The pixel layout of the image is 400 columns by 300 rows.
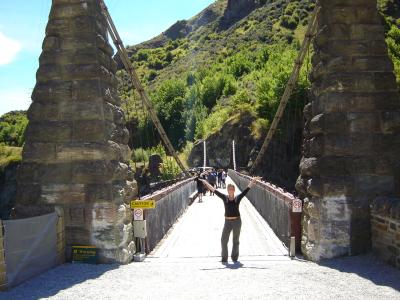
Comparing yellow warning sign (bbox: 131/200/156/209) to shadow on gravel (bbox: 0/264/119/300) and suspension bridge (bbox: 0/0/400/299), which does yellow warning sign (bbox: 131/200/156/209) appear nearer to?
suspension bridge (bbox: 0/0/400/299)

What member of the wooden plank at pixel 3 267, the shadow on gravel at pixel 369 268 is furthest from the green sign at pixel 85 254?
the shadow on gravel at pixel 369 268

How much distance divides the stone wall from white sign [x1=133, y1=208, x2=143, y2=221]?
13.0ft

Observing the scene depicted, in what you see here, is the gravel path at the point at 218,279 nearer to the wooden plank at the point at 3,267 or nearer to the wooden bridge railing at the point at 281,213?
the wooden plank at the point at 3,267

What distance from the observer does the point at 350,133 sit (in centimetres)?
768

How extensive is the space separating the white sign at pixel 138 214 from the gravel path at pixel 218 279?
78 cm

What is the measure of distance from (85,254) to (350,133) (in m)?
4.85

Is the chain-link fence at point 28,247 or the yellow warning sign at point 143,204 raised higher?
the yellow warning sign at point 143,204

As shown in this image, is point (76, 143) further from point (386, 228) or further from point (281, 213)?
point (386, 228)

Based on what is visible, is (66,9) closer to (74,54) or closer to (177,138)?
(74,54)

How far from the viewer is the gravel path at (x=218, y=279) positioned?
19.4ft

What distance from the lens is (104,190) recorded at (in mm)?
7672

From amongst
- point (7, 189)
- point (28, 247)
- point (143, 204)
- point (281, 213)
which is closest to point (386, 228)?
point (281, 213)

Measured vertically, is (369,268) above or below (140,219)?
→ below

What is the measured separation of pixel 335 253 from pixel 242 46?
3257 inches
